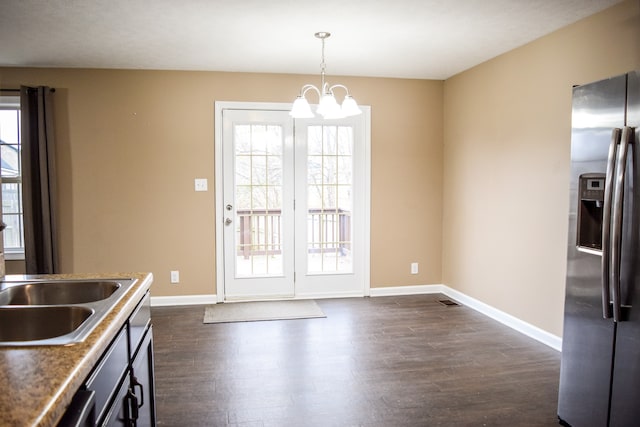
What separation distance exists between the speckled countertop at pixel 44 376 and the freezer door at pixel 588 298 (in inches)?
83.6

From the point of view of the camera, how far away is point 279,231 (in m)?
4.99

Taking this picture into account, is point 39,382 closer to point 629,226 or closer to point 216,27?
point 629,226

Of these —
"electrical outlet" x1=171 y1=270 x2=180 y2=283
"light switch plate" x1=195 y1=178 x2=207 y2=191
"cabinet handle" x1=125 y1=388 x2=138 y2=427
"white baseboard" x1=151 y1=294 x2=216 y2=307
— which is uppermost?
"light switch plate" x1=195 y1=178 x2=207 y2=191

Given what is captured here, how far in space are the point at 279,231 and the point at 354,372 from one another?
2169 millimetres

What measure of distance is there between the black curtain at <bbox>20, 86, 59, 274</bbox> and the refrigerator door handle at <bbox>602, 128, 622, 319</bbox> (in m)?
4.49

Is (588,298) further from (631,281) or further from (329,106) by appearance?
(329,106)

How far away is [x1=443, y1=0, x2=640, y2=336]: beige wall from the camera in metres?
3.22

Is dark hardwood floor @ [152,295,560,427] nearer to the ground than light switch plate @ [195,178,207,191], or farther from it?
nearer to the ground

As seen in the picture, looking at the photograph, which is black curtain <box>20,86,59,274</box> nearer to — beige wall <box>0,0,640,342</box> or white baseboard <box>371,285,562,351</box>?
beige wall <box>0,0,640,342</box>

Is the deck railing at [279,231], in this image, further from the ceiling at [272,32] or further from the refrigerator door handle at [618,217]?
the refrigerator door handle at [618,217]

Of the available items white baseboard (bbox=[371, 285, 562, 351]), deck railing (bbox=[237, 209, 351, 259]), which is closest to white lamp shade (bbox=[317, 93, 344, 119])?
deck railing (bbox=[237, 209, 351, 259])

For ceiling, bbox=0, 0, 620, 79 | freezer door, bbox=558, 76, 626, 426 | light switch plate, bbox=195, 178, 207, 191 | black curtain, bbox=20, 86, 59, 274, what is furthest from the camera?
light switch plate, bbox=195, 178, 207, 191

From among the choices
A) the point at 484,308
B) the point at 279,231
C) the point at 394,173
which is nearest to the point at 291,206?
the point at 279,231

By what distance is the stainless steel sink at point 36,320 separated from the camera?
1.52 metres
